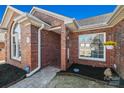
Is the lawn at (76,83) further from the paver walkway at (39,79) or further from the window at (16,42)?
the window at (16,42)

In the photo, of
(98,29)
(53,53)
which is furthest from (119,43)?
(53,53)

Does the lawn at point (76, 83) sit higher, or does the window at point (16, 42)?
the window at point (16, 42)

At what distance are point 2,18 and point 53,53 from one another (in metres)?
3.98

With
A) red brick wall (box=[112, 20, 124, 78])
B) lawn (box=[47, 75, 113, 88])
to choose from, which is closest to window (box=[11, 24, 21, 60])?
lawn (box=[47, 75, 113, 88])

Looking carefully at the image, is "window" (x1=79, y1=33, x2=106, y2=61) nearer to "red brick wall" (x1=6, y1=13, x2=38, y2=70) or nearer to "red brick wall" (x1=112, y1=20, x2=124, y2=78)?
"red brick wall" (x1=112, y1=20, x2=124, y2=78)

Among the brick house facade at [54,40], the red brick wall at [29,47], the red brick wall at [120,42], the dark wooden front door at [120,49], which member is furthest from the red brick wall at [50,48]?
the dark wooden front door at [120,49]

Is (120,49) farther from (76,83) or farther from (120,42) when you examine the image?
(76,83)

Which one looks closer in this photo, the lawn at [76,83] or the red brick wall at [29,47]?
the lawn at [76,83]

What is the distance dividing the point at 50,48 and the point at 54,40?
2.13 feet

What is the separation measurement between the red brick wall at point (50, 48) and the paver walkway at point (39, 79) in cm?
68

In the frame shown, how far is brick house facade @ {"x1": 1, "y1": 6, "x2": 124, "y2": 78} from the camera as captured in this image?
18.9ft

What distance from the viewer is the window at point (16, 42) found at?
6.84 metres

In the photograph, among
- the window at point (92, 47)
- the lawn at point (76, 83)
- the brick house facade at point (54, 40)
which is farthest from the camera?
the window at point (92, 47)

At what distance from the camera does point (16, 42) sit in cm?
709
